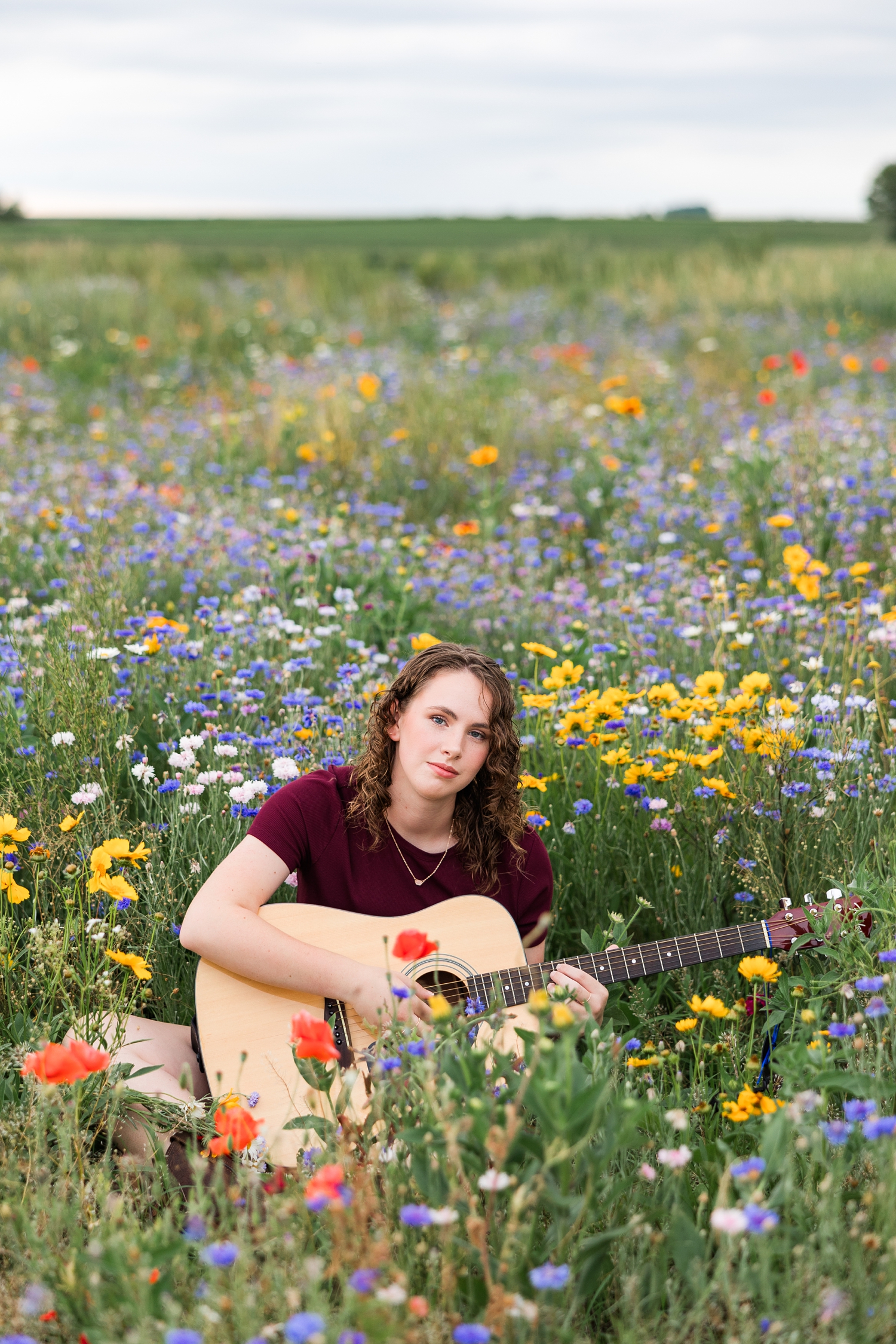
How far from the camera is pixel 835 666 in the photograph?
364cm

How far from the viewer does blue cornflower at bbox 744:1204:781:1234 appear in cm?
132

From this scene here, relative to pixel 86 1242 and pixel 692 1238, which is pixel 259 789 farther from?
pixel 692 1238

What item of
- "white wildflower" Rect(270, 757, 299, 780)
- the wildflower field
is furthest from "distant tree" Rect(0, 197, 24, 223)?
"white wildflower" Rect(270, 757, 299, 780)

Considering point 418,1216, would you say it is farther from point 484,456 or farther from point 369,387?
point 369,387

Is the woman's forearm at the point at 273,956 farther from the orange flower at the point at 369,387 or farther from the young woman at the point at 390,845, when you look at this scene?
the orange flower at the point at 369,387

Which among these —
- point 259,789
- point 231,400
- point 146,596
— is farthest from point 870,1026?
point 231,400

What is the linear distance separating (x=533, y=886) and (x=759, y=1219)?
1.28m

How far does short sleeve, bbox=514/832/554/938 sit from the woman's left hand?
29cm

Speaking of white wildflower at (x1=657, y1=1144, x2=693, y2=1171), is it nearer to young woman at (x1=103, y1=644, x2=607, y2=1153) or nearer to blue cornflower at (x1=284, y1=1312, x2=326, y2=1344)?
blue cornflower at (x1=284, y1=1312, x2=326, y2=1344)

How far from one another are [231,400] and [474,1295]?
25.2 ft

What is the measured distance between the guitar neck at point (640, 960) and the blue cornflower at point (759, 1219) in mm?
912

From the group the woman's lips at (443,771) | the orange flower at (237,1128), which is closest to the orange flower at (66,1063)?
the orange flower at (237,1128)

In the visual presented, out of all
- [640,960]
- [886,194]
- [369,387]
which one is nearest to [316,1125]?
[640,960]

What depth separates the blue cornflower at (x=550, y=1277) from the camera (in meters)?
1.30
